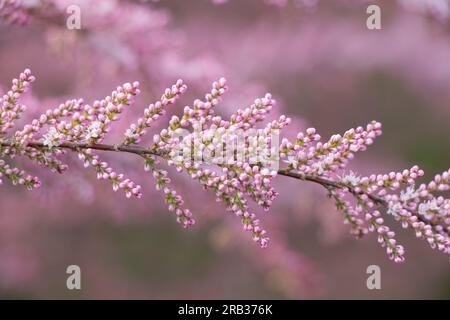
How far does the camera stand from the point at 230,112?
4434mm

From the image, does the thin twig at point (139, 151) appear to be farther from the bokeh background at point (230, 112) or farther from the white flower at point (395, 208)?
the bokeh background at point (230, 112)

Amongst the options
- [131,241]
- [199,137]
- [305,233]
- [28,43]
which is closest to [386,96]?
[305,233]

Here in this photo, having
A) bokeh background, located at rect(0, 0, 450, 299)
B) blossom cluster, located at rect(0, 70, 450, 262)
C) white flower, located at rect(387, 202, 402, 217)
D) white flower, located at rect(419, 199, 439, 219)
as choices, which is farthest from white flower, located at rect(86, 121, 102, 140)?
bokeh background, located at rect(0, 0, 450, 299)

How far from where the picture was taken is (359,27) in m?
7.14

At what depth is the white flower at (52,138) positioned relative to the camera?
80.4 inches

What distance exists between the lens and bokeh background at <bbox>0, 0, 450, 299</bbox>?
4160mm

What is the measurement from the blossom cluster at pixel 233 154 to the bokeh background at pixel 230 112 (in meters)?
1.51

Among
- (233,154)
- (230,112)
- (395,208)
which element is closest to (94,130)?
(233,154)

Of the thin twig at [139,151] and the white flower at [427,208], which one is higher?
the thin twig at [139,151]

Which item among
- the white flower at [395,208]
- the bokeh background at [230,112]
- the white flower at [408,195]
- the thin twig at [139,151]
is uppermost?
the bokeh background at [230,112]

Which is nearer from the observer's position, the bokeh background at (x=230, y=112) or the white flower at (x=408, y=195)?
the white flower at (x=408, y=195)

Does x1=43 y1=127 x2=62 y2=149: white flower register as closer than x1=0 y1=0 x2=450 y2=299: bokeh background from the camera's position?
Yes

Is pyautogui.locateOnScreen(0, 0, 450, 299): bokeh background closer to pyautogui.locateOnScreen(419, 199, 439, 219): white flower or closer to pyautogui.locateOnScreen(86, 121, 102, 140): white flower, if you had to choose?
pyautogui.locateOnScreen(86, 121, 102, 140): white flower

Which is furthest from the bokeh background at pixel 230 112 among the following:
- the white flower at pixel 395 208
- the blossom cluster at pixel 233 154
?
the white flower at pixel 395 208
